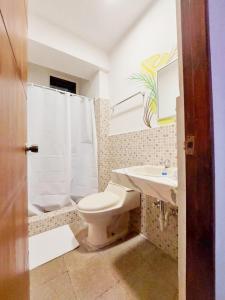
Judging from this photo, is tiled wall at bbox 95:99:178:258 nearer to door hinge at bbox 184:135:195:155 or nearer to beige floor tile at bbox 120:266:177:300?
beige floor tile at bbox 120:266:177:300

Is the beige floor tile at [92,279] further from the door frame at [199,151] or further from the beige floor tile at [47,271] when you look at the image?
the door frame at [199,151]

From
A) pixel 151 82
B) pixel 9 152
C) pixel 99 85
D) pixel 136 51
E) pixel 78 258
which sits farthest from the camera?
pixel 99 85

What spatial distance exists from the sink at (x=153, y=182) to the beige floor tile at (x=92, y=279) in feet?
2.24

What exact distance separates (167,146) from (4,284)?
132 cm

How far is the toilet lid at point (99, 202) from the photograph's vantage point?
139 cm

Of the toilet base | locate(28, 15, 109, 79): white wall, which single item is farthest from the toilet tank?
locate(28, 15, 109, 79): white wall

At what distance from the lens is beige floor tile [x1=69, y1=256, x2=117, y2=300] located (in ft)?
3.35

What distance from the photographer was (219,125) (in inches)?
16.5

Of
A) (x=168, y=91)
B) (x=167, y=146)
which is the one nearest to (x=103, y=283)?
(x=167, y=146)

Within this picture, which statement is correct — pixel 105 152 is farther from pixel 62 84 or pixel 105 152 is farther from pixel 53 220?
pixel 62 84

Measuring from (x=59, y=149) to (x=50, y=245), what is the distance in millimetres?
1061

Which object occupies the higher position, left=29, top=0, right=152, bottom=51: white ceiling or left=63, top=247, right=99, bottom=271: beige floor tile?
left=29, top=0, right=152, bottom=51: white ceiling

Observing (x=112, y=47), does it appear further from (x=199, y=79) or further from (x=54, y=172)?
(x=199, y=79)

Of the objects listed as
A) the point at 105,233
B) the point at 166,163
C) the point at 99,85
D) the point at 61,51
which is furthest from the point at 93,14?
the point at 105,233
